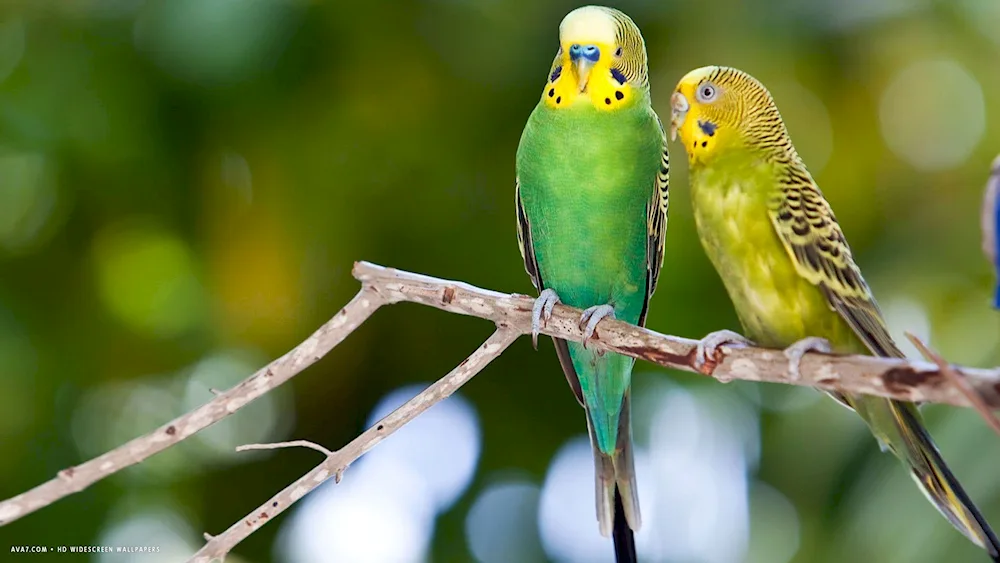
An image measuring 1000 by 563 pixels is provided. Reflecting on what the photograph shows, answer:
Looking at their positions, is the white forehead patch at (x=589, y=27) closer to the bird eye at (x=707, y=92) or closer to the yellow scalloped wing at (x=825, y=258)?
the bird eye at (x=707, y=92)

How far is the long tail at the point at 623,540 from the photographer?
1974mm

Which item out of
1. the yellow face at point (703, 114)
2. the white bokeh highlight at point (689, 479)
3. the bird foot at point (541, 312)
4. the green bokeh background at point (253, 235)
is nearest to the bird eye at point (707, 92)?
the yellow face at point (703, 114)

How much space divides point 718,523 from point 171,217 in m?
2.97

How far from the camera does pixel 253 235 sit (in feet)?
14.5

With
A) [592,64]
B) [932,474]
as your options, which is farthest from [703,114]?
[932,474]

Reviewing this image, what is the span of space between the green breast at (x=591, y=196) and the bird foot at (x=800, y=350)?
1.83 feet

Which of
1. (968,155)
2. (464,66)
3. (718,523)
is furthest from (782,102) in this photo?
(718,523)

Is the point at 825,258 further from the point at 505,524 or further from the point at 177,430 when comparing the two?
the point at 505,524

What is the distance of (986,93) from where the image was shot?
11.3 ft

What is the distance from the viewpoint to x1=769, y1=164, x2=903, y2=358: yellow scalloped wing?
173 cm

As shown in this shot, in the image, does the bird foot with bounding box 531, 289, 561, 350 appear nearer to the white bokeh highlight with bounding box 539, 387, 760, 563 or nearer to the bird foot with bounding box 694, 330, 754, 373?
the bird foot with bounding box 694, 330, 754, 373

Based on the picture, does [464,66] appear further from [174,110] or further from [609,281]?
[609,281]

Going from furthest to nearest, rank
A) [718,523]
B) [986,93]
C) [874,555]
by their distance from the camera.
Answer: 1. [718,523]
2. [986,93]
3. [874,555]

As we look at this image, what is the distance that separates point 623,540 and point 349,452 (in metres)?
0.62
